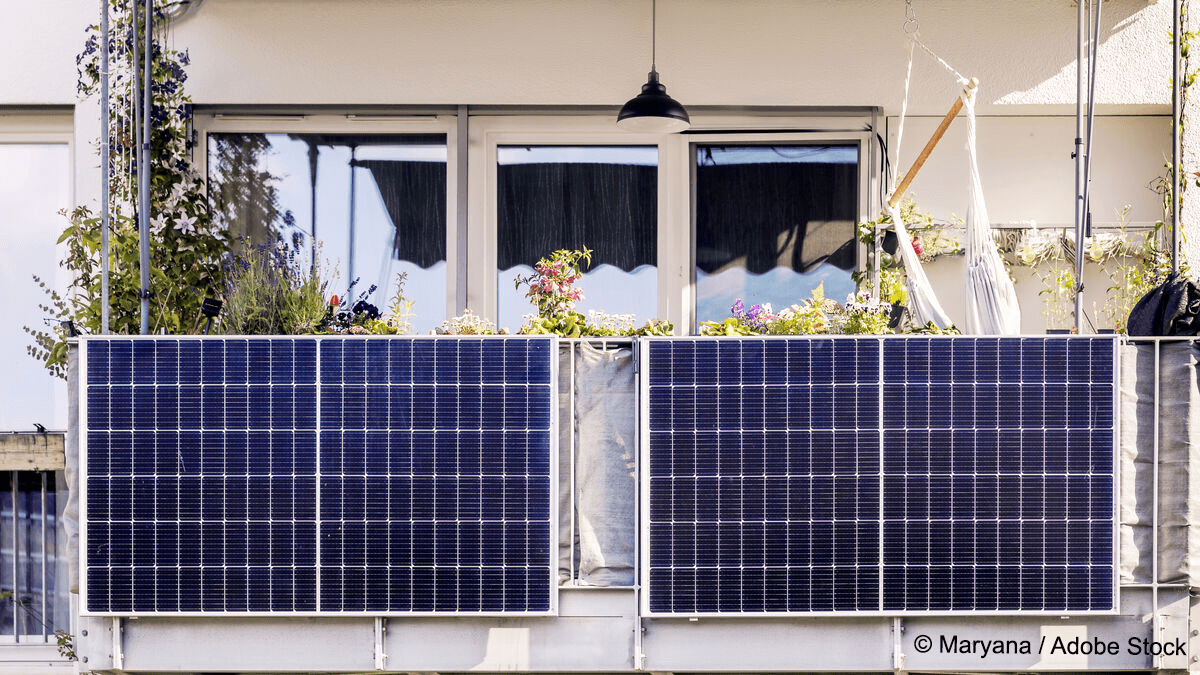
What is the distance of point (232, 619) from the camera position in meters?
5.08

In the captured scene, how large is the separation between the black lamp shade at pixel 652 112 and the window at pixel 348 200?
180 cm

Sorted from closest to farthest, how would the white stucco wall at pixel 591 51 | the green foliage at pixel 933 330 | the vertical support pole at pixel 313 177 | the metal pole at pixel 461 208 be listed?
→ the green foliage at pixel 933 330 → the white stucco wall at pixel 591 51 → the metal pole at pixel 461 208 → the vertical support pole at pixel 313 177

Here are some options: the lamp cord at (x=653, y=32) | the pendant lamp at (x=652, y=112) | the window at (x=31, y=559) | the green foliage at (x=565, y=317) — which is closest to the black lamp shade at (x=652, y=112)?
the pendant lamp at (x=652, y=112)

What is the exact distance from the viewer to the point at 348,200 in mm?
7539

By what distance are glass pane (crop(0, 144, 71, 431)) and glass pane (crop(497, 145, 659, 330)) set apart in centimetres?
344

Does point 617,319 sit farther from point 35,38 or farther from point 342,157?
point 35,38

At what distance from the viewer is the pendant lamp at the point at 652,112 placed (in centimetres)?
634

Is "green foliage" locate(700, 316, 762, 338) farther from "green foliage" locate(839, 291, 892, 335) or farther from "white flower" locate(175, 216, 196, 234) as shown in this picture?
"white flower" locate(175, 216, 196, 234)

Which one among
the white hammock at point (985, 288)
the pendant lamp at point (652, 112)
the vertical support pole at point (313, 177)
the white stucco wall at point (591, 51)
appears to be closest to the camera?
the white hammock at point (985, 288)

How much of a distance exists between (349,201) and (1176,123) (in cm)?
574

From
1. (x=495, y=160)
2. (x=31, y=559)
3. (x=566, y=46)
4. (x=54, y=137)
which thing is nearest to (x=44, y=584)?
(x=31, y=559)

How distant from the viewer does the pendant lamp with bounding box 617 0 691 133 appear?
6.34 metres

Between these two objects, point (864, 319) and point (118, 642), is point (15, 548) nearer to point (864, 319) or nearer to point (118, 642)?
point (118, 642)

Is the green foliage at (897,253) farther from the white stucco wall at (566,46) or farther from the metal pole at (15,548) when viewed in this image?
the metal pole at (15,548)
